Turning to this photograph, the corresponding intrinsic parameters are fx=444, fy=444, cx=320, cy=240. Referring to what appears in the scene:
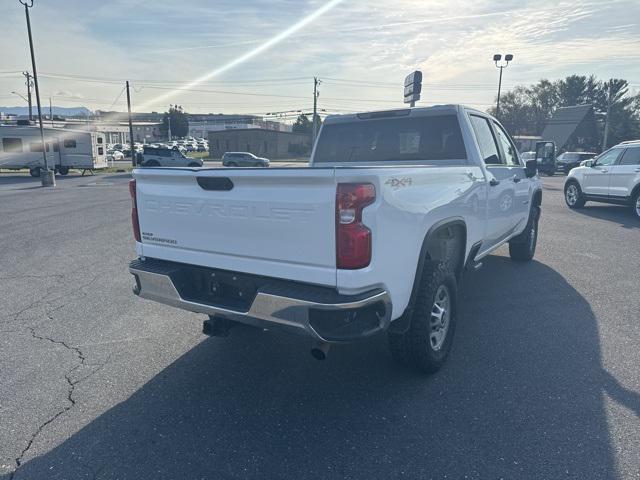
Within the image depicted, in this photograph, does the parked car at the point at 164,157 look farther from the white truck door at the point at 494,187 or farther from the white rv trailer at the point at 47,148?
the white truck door at the point at 494,187

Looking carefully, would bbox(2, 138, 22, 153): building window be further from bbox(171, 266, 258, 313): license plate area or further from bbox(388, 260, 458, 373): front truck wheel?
bbox(388, 260, 458, 373): front truck wheel

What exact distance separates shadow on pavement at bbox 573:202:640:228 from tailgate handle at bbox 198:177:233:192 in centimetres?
1075

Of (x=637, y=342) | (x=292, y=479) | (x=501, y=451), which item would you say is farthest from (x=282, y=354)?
(x=637, y=342)

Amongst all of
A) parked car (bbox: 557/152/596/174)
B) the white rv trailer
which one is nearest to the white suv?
parked car (bbox: 557/152/596/174)

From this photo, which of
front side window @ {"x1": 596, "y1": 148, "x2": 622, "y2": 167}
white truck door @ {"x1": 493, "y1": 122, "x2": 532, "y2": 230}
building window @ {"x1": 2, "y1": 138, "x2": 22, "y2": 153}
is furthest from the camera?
building window @ {"x1": 2, "y1": 138, "x2": 22, "y2": 153}

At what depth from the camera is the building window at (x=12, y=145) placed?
91.3ft

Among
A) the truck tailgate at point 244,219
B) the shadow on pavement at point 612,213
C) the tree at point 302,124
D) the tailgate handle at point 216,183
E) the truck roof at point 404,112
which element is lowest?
the shadow on pavement at point 612,213

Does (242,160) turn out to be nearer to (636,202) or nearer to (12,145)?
(12,145)

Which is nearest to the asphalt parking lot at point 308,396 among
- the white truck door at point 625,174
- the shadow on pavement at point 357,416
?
the shadow on pavement at point 357,416

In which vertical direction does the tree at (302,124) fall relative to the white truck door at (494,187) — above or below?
above

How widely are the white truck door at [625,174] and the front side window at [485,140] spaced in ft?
27.5

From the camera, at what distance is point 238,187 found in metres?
2.87

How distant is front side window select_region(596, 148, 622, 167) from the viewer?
A: 11.9m

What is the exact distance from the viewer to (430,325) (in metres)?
3.25
